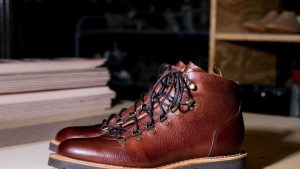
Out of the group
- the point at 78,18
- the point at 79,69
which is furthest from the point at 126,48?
the point at 79,69

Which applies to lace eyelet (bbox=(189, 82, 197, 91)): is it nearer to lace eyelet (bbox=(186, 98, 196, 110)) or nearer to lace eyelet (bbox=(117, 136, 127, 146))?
lace eyelet (bbox=(186, 98, 196, 110))

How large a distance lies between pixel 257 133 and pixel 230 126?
0.35 meters

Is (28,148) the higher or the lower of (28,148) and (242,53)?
the lower

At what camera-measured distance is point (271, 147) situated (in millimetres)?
910

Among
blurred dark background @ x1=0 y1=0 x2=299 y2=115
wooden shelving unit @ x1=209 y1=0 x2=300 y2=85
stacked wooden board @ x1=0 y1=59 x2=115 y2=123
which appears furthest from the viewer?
blurred dark background @ x1=0 y1=0 x2=299 y2=115

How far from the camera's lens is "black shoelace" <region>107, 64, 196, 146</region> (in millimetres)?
693

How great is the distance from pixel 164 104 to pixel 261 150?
10.8 inches

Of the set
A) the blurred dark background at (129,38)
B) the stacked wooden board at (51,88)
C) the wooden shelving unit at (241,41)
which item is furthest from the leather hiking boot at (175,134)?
the blurred dark background at (129,38)

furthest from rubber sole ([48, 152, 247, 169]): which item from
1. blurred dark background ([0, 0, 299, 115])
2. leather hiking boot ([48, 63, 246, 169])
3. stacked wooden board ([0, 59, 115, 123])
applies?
blurred dark background ([0, 0, 299, 115])

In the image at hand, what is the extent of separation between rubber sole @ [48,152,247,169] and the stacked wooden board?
0.34 metres

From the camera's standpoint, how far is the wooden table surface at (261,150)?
0.77m

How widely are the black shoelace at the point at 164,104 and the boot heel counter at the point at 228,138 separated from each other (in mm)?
58

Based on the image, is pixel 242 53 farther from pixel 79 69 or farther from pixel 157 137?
pixel 157 137

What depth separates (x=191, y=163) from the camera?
71 cm
